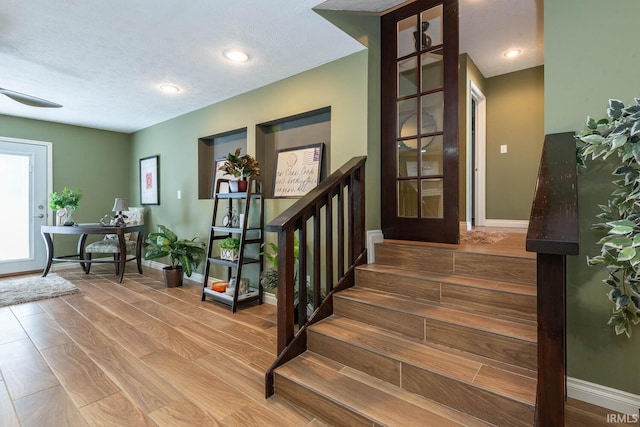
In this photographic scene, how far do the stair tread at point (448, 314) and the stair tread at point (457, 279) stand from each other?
0.15 metres

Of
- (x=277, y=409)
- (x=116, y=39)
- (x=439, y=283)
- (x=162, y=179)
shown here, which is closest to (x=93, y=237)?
(x=162, y=179)

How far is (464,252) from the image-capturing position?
2027 millimetres

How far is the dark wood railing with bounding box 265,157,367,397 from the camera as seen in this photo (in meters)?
1.75

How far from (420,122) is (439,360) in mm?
1814

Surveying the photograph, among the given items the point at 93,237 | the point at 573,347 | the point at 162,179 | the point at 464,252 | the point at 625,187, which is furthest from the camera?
the point at 93,237

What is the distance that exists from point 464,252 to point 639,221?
0.92 metres

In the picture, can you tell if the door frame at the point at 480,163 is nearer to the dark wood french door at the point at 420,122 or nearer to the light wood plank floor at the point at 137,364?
the dark wood french door at the point at 420,122

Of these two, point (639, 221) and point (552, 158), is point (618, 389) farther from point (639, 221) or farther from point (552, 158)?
point (552, 158)

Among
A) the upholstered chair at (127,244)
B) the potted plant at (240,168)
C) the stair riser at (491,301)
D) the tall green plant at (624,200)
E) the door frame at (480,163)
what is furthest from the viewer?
the upholstered chair at (127,244)

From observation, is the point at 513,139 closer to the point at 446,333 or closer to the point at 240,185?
the point at 446,333

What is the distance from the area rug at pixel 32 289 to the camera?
3.33m

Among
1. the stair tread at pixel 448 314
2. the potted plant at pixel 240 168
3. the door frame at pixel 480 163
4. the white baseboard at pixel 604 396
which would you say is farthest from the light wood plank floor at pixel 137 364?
the door frame at pixel 480 163

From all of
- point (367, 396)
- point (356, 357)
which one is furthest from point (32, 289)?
point (367, 396)

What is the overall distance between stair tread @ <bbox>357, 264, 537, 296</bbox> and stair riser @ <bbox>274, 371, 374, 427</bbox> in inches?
36.3
